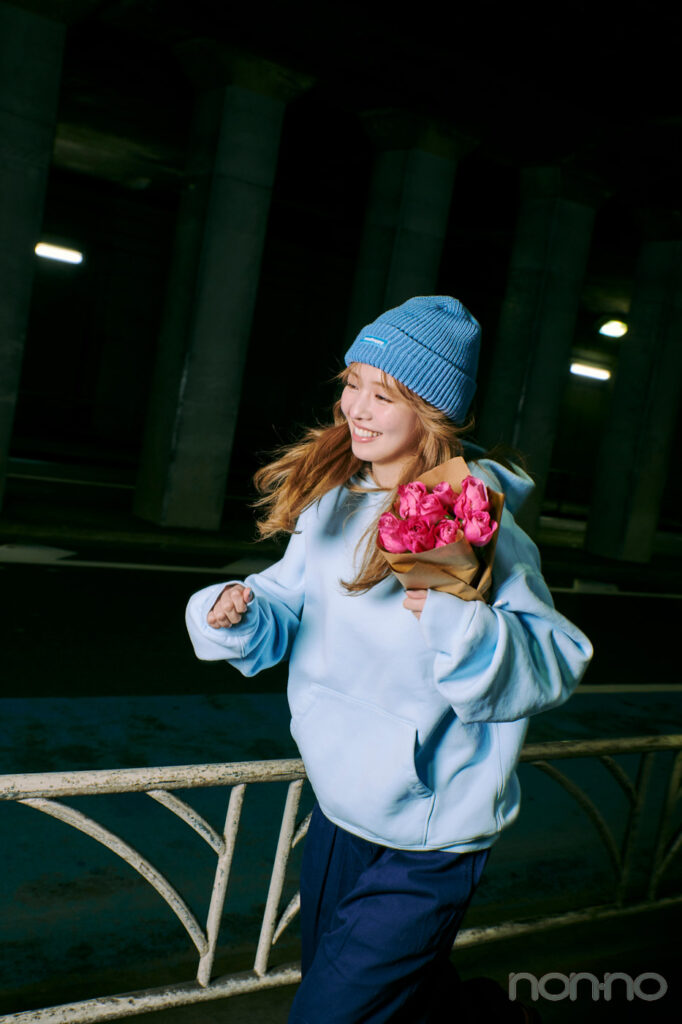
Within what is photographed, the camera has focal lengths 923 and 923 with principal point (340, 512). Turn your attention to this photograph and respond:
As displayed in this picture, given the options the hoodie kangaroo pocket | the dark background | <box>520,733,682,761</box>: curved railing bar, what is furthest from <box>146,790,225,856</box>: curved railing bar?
the dark background

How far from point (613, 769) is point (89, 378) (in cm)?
2182

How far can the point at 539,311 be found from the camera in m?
14.5

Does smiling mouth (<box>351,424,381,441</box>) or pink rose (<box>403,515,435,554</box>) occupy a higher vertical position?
smiling mouth (<box>351,424,381,441</box>)

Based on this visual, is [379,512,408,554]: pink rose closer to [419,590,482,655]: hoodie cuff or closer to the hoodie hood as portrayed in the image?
[419,590,482,655]: hoodie cuff

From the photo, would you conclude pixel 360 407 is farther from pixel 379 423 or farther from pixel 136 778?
pixel 136 778

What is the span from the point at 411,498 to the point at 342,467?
0.49 metres

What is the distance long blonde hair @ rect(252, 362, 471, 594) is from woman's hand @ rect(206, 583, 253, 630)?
0.23 m

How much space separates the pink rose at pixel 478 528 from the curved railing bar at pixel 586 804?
5.30ft

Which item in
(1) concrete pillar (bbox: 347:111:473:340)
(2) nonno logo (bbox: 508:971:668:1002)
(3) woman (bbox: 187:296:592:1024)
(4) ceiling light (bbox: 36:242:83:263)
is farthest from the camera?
(4) ceiling light (bbox: 36:242:83:263)

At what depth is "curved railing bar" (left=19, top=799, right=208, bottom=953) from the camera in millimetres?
2273

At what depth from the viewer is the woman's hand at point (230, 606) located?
A: 2.00 metres

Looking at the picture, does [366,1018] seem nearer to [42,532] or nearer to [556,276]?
[42,532]

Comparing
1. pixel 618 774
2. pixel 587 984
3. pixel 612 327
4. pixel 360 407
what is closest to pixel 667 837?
pixel 618 774

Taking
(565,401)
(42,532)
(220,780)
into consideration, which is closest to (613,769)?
(220,780)
